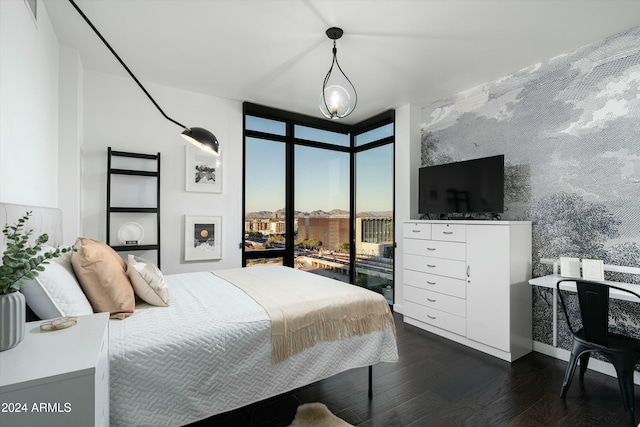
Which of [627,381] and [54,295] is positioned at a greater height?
[54,295]

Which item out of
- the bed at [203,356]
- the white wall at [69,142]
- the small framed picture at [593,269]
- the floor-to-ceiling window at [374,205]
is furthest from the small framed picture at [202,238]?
the small framed picture at [593,269]

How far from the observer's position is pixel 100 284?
166cm

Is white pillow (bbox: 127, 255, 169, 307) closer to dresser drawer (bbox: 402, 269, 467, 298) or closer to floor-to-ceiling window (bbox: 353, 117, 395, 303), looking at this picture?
dresser drawer (bbox: 402, 269, 467, 298)

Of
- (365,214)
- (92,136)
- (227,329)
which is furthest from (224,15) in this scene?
(365,214)

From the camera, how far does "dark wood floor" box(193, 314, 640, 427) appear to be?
197 cm

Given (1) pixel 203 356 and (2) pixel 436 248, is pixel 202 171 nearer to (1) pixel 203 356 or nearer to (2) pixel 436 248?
(1) pixel 203 356

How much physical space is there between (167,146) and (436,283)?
335 cm

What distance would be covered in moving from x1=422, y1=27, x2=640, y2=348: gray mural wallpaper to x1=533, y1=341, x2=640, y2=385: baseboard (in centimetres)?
5

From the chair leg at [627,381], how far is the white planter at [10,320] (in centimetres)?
309

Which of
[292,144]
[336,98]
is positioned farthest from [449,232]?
[292,144]

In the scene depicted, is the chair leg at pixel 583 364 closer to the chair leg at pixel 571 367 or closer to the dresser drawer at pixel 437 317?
the chair leg at pixel 571 367

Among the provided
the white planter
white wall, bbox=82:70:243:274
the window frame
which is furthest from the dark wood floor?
white wall, bbox=82:70:243:274

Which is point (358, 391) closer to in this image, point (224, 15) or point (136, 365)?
point (136, 365)

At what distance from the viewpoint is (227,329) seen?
162 cm
